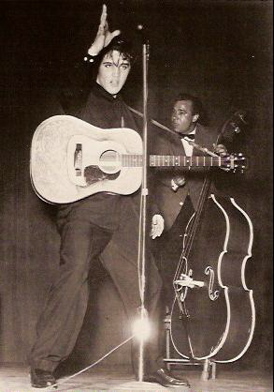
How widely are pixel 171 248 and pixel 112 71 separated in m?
0.90

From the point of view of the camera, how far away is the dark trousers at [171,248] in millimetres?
3535

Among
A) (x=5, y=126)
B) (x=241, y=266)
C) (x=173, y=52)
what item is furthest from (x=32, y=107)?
(x=241, y=266)

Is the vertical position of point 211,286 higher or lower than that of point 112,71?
lower

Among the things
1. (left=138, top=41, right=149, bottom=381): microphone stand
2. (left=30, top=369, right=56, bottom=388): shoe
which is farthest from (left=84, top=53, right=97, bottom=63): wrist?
(left=30, top=369, right=56, bottom=388): shoe

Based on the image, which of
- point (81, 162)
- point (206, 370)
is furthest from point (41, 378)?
point (81, 162)

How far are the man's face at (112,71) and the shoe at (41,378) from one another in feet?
4.47

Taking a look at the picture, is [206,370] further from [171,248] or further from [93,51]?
[93,51]

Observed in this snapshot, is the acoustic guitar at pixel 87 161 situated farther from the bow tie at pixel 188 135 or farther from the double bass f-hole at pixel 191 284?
the double bass f-hole at pixel 191 284

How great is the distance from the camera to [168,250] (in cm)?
357

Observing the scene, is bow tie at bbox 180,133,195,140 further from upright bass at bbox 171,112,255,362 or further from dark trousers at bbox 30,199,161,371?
dark trousers at bbox 30,199,161,371

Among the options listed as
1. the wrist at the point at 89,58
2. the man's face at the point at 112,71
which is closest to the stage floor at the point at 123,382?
the man's face at the point at 112,71

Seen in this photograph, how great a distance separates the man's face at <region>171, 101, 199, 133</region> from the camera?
361cm

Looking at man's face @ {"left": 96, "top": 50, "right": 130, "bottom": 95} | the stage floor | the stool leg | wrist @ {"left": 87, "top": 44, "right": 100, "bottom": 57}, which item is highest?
wrist @ {"left": 87, "top": 44, "right": 100, "bottom": 57}

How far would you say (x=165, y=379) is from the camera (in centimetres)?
342
